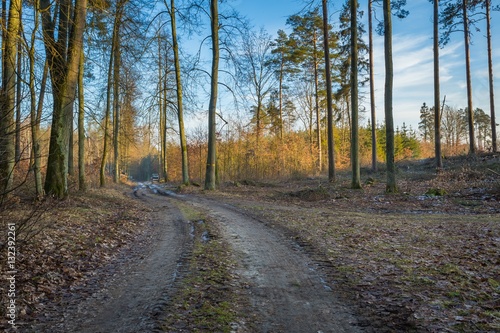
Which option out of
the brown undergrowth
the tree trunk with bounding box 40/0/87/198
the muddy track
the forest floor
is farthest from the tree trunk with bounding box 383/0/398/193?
the tree trunk with bounding box 40/0/87/198

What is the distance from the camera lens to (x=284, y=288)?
14.8 feet

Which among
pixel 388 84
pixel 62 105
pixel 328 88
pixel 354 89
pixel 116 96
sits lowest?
pixel 62 105

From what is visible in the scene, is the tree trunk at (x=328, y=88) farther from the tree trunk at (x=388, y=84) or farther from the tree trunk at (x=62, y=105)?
the tree trunk at (x=62, y=105)

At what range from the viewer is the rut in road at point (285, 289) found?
11.4 feet

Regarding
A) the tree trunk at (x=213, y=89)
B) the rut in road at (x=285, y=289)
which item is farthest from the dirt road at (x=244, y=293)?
the tree trunk at (x=213, y=89)

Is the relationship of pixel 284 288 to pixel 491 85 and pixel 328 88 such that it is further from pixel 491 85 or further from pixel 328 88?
pixel 491 85

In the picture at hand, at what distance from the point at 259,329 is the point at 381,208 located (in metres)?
10.3

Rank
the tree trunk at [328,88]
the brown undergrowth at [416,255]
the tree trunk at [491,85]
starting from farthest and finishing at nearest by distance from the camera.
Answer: the tree trunk at [491,85], the tree trunk at [328,88], the brown undergrowth at [416,255]

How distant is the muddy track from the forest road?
1059 millimetres

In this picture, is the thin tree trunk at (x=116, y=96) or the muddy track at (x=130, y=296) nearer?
the muddy track at (x=130, y=296)

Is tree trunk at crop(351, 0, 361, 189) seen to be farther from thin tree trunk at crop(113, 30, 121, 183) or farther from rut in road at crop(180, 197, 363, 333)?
thin tree trunk at crop(113, 30, 121, 183)

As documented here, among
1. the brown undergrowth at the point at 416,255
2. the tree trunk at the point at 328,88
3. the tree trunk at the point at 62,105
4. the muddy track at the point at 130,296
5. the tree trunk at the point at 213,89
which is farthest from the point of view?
the tree trunk at the point at 328,88

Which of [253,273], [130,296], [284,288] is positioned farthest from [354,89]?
[130,296]

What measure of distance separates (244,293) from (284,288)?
0.57 m
